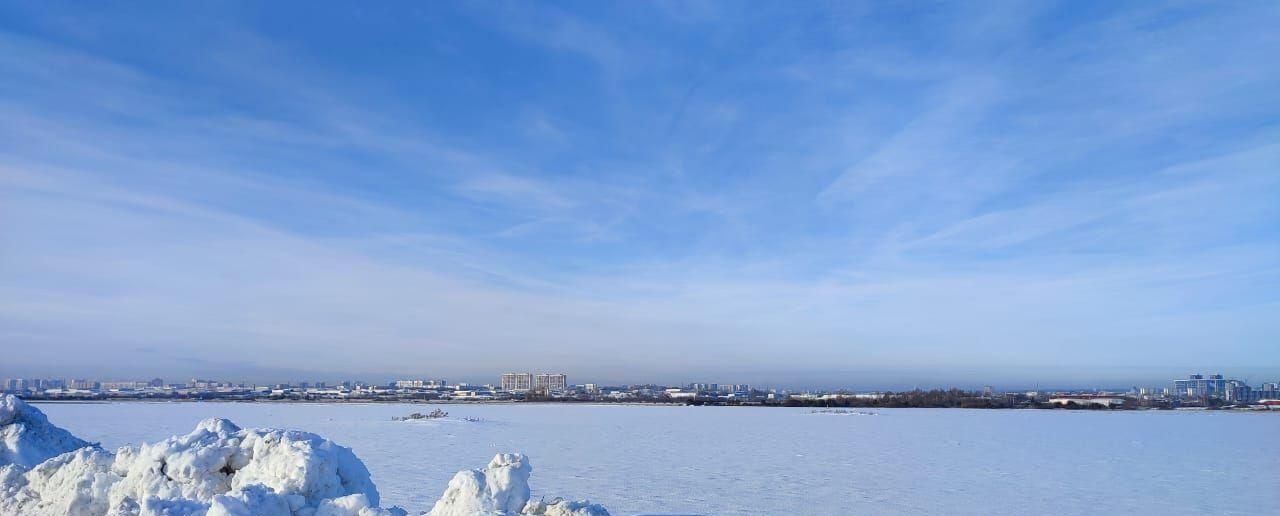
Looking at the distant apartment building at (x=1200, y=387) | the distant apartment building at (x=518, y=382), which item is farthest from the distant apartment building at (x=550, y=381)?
the distant apartment building at (x=1200, y=387)

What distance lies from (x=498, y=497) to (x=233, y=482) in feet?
8.73

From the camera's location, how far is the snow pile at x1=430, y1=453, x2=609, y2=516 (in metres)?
6.30

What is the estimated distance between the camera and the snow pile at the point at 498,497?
6.30 metres

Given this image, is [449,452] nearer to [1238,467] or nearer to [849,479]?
[849,479]

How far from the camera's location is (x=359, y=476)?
7438 millimetres

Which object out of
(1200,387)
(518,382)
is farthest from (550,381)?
(1200,387)

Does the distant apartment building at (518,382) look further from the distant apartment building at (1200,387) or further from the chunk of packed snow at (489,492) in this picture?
the chunk of packed snow at (489,492)

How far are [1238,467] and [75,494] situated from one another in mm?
22014

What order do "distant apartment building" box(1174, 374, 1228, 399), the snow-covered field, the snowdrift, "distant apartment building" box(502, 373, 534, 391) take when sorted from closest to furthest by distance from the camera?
the snowdrift
the snow-covered field
"distant apartment building" box(1174, 374, 1228, 399)
"distant apartment building" box(502, 373, 534, 391)

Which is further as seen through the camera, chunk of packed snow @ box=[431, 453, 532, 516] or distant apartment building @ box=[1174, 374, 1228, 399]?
distant apartment building @ box=[1174, 374, 1228, 399]

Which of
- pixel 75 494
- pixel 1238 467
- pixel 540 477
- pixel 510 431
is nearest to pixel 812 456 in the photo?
pixel 540 477

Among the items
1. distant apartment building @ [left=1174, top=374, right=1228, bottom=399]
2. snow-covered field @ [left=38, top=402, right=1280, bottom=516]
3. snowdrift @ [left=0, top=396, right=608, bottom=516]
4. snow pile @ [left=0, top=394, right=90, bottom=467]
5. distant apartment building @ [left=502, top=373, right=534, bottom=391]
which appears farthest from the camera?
distant apartment building @ [left=502, top=373, right=534, bottom=391]

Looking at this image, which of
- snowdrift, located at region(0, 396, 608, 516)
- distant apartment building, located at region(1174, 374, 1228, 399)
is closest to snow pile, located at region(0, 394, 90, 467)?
snowdrift, located at region(0, 396, 608, 516)

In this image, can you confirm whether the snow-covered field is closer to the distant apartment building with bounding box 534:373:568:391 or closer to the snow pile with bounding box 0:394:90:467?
the snow pile with bounding box 0:394:90:467
